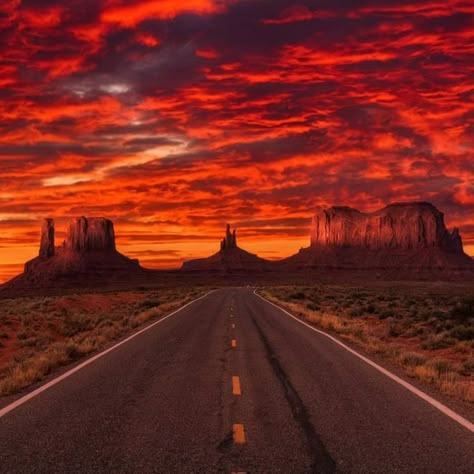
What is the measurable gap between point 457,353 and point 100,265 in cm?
17583

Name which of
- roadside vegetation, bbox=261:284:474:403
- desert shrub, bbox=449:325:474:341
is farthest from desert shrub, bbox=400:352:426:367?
desert shrub, bbox=449:325:474:341

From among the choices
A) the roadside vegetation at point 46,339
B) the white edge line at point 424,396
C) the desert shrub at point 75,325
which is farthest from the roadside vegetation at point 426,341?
the desert shrub at point 75,325

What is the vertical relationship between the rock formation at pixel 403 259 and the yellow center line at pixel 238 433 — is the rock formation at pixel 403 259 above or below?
above

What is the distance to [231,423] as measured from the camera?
7.81 meters

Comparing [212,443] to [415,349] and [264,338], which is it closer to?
[264,338]

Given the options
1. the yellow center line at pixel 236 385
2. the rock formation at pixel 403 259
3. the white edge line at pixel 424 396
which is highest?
the rock formation at pixel 403 259

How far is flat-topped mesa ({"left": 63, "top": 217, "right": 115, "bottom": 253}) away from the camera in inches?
7672

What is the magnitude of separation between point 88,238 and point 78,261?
528 inches

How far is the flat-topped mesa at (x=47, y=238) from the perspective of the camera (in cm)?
19038

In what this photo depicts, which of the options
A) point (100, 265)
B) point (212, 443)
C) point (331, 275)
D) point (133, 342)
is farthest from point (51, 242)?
point (212, 443)

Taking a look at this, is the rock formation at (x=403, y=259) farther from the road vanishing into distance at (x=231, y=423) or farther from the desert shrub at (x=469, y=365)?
the road vanishing into distance at (x=231, y=423)

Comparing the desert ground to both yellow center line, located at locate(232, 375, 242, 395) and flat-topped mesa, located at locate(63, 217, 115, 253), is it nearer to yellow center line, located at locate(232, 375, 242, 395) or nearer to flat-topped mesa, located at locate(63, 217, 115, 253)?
yellow center line, located at locate(232, 375, 242, 395)

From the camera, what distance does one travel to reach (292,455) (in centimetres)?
632

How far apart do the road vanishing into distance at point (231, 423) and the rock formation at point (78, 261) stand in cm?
16032
